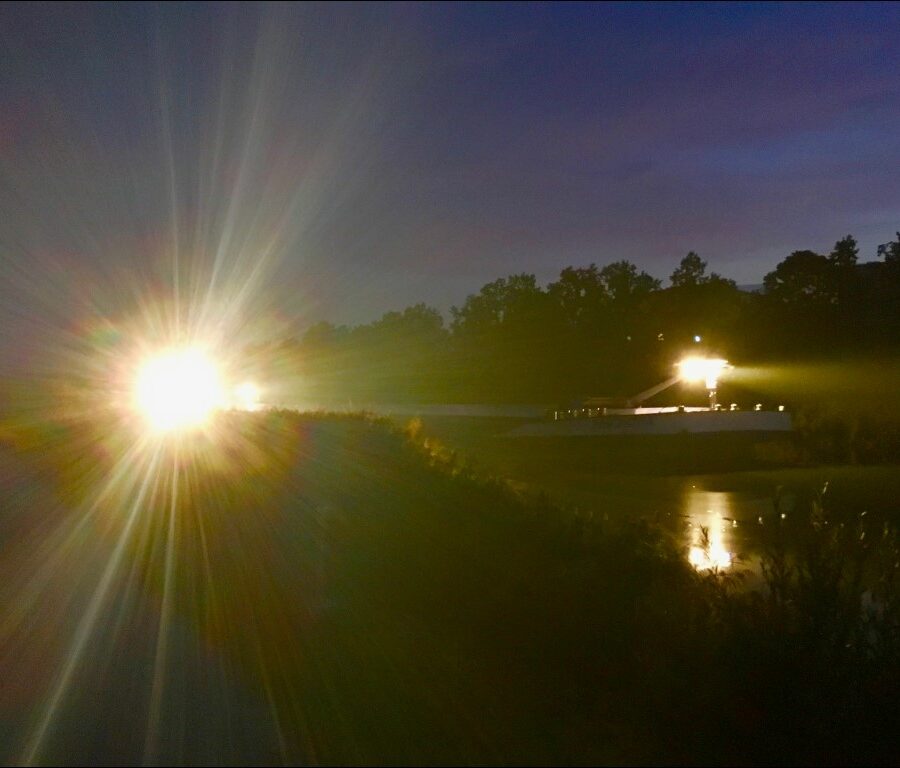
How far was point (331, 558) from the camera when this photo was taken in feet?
30.3

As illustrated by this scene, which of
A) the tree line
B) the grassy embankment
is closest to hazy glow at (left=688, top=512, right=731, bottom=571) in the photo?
the grassy embankment

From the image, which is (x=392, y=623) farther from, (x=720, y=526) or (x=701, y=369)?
(x=701, y=369)

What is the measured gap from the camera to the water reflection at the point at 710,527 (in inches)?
416

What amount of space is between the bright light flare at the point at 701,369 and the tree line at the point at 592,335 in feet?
3.71

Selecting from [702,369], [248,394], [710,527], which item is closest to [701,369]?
[702,369]

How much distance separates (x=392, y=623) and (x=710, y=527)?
7854 millimetres

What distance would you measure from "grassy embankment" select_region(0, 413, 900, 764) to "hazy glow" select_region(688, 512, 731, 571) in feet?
1.39

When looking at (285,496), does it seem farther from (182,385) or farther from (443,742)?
(443,742)

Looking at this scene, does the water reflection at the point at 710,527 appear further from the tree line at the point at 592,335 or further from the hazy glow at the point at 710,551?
the tree line at the point at 592,335

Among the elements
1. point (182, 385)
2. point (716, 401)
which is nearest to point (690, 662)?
point (182, 385)

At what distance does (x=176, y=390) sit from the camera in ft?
43.1

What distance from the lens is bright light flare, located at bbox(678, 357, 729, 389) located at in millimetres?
38469

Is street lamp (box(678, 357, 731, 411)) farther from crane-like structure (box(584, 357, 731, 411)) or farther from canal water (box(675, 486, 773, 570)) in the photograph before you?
canal water (box(675, 486, 773, 570))

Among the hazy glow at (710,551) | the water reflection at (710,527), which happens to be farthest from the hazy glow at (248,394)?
the hazy glow at (710,551)
